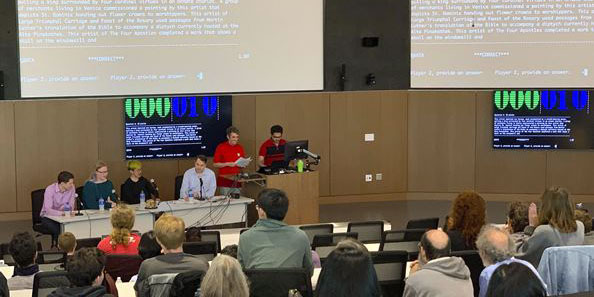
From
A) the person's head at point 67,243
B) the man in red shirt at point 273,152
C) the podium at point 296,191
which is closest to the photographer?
the person's head at point 67,243

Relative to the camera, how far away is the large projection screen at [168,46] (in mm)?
10250

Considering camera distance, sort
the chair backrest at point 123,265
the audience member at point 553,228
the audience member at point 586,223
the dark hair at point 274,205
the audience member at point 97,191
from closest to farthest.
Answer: the dark hair at point 274,205, the audience member at point 553,228, the audience member at point 586,223, the chair backrest at point 123,265, the audience member at point 97,191

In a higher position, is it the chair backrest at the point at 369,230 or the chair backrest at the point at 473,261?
the chair backrest at the point at 473,261

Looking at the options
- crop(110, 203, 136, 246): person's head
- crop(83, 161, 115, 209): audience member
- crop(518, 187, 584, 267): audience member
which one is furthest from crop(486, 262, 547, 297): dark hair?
crop(83, 161, 115, 209): audience member

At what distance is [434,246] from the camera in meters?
5.03

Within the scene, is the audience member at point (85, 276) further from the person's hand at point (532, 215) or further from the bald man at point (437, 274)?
the person's hand at point (532, 215)

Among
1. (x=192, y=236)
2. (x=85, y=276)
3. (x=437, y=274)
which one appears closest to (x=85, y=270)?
(x=85, y=276)

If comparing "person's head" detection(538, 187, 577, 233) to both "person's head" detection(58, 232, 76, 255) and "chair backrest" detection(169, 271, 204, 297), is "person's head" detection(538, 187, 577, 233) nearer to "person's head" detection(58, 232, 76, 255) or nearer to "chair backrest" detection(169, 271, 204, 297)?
"chair backrest" detection(169, 271, 204, 297)

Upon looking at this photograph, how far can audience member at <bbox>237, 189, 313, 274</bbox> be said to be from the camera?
5.69 metres

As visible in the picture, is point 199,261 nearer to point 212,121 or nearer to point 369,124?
point 212,121

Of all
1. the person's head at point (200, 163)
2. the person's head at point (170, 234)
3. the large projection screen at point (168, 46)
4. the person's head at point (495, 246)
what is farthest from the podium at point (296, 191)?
the person's head at point (495, 246)

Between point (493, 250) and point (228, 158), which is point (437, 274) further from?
point (228, 158)

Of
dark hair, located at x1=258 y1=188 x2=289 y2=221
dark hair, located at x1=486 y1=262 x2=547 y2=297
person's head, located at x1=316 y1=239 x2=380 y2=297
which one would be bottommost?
person's head, located at x1=316 y1=239 x2=380 y2=297

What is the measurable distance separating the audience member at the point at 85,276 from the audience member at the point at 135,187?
6108mm
